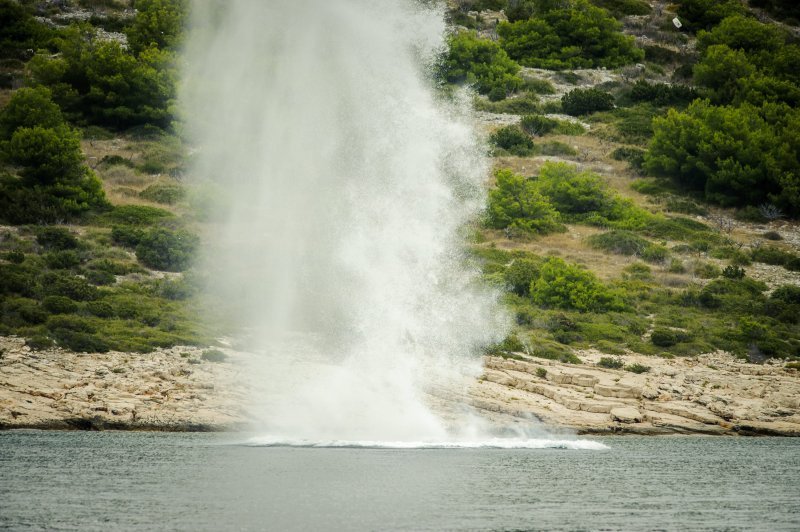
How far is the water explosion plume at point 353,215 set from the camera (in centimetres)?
3744

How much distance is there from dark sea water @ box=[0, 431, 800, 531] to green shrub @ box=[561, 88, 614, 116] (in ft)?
218

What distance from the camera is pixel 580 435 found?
38594mm

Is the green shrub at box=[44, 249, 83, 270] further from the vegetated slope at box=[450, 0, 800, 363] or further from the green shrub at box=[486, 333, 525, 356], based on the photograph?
the green shrub at box=[486, 333, 525, 356]

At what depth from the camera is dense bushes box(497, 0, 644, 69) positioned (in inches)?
4313

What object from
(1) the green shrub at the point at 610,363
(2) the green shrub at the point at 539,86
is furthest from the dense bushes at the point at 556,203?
(1) the green shrub at the point at 610,363

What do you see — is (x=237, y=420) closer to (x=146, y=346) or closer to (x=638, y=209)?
(x=146, y=346)

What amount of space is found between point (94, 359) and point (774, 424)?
29.0 meters

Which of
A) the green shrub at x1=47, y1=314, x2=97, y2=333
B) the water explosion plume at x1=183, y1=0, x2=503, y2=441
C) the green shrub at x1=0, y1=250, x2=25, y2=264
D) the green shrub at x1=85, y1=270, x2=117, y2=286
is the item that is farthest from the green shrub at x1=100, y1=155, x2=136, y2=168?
the green shrub at x1=47, y1=314, x2=97, y2=333

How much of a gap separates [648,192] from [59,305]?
52.9 meters

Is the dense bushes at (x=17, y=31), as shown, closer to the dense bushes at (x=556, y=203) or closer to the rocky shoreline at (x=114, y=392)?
the dense bushes at (x=556, y=203)

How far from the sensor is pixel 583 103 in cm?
9881

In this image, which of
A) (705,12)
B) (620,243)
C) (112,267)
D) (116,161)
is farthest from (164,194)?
(705,12)

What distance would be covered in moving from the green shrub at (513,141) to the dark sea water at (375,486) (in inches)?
2098

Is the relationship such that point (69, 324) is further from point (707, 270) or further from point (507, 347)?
point (707, 270)
